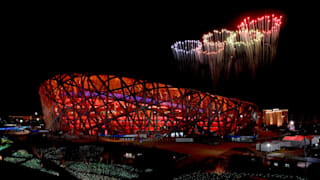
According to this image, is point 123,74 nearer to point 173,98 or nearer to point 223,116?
point 173,98

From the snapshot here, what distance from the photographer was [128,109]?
28641 millimetres

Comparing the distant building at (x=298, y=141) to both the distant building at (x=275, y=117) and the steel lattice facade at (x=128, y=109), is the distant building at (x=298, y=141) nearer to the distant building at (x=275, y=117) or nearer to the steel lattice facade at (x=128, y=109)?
the steel lattice facade at (x=128, y=109)

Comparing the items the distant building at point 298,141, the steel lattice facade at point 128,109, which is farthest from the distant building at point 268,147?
the steel lattice facade at point 128,109

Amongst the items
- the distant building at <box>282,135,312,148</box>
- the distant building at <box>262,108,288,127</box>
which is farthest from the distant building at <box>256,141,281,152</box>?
the distant building at <box>262,108,288,127</box>

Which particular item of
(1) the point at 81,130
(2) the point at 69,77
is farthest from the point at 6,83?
(1) the point at 81,130

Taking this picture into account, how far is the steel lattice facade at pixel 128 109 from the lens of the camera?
28.2 metres

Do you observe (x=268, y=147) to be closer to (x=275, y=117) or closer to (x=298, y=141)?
(x=298, y=141)

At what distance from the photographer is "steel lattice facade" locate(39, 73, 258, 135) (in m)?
28.2

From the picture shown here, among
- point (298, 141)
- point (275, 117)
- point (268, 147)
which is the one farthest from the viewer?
point (275, 117)

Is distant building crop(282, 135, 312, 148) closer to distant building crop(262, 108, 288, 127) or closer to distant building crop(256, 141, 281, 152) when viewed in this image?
distant building crop(256, 141, 281, 152)

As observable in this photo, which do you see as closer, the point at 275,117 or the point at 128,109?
the point at 128,109

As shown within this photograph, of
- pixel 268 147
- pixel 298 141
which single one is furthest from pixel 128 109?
pixel 298 141

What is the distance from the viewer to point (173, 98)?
28.8 meters

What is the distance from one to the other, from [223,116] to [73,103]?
64.0ft
